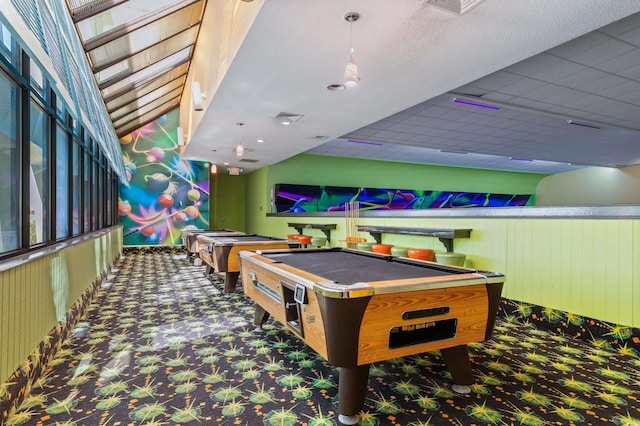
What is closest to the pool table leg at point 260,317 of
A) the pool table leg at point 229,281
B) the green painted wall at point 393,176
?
the pool table leg at point 229,281

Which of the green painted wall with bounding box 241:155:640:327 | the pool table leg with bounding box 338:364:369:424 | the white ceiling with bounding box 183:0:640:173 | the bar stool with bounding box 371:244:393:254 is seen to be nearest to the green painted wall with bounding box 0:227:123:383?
the pool table leg with bounding box 338:364:369:424

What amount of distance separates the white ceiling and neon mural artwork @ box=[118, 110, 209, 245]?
76.7 inches

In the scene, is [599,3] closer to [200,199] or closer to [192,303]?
[192,303]

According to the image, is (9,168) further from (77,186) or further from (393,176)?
(393,176)

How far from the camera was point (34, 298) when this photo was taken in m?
2.21

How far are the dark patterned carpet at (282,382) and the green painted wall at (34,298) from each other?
0.99ft

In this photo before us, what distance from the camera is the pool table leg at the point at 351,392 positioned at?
1776 mm

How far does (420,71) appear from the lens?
363cm

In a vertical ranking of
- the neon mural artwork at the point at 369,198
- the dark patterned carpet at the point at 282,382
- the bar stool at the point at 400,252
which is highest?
the neon mural artwork at the point at 369,198

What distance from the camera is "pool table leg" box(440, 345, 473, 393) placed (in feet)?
6.93

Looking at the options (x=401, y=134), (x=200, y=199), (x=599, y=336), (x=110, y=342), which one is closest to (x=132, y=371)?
(x=110, y=342)

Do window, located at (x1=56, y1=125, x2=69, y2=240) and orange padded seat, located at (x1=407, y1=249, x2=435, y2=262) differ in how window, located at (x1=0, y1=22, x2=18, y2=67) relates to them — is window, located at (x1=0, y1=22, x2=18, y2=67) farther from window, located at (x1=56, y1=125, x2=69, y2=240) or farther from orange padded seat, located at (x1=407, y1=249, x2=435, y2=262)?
orange padded seat, located at (x1=407, y1=249, x2=435, y2=262)

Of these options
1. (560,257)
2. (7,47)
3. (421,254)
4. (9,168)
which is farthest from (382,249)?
(7,47)

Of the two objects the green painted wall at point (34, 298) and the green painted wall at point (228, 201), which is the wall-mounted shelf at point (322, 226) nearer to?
the green painted wall at point (34, 298)
